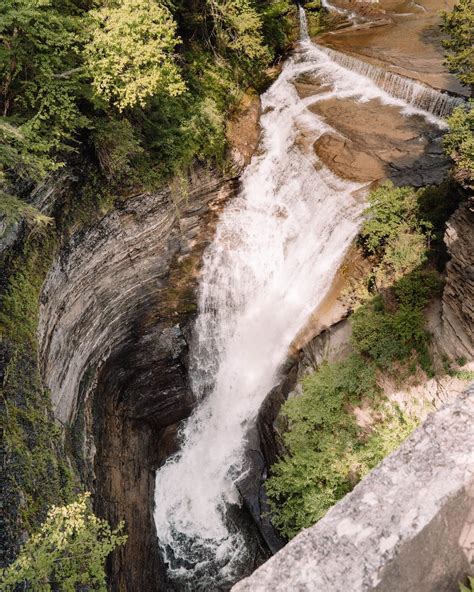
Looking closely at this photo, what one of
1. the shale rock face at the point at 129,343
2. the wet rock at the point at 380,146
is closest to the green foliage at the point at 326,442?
the shale rock face at the point at 129,343

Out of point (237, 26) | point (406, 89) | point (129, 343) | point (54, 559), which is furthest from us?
point (406, 89)

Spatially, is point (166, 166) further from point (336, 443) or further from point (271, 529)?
point (271, 529)

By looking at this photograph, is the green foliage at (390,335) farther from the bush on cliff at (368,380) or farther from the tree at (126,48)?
the tree at (126,48)

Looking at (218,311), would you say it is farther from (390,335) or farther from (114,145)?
(114,145)

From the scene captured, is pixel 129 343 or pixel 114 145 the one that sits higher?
pixel 114 145

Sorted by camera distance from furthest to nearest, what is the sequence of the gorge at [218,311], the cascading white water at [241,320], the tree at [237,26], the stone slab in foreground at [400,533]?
1. the tree at [237,26]
2. the cascading white water at [241,320]
3. the gorge at [218,311]
4. the stone slab in foreground at [400,533]

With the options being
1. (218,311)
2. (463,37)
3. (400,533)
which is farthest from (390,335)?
(463,37)

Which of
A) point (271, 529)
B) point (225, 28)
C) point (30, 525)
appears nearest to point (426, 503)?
point (30, 525)
